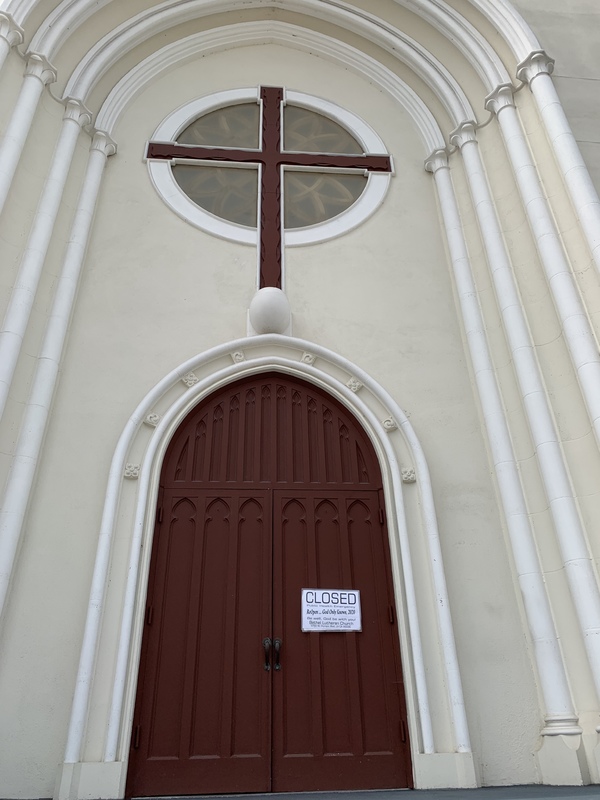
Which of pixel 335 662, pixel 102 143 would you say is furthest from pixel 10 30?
pixel 335 662

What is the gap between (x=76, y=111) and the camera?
6516mm

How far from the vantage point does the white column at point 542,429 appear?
440 cm

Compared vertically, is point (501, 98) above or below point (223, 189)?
above

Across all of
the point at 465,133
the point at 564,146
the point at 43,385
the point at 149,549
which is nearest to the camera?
the point at 149,549

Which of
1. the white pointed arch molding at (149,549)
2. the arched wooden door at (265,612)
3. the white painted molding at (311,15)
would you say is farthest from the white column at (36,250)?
the arched wooden door at (265,612)

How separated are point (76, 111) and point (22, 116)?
0.82m

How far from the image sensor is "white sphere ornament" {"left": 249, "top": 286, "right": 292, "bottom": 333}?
5.73 meters

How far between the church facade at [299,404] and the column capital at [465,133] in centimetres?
10

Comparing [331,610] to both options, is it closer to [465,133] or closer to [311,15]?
[465,133]

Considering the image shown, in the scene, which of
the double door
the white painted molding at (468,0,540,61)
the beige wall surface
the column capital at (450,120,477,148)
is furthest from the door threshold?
the white painted molding at (468,0,540,61)

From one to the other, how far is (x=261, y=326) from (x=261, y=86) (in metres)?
3.60

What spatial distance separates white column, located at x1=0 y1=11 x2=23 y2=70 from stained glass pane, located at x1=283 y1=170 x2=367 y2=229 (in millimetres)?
2792

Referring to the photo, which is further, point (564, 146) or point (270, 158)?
point (270, 158)

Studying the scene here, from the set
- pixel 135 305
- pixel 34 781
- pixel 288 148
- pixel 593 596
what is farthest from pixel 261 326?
pixel 34 781
